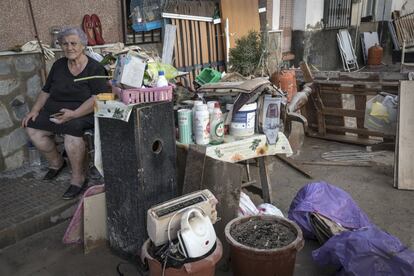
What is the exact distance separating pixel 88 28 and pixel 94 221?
Answer: 269 centimetres

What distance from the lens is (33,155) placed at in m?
4.23

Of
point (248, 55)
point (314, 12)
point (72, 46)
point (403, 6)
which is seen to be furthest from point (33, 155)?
point (403, 6)

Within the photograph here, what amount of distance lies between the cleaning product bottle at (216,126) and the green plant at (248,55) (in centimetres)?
380

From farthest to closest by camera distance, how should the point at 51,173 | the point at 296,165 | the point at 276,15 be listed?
the point at 276,15 < the point at 296,165 < the point at 51,173

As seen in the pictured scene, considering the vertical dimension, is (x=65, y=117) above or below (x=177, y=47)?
below

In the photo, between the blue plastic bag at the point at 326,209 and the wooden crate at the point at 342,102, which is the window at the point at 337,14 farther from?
the blue plastic bag at the point at 326,209

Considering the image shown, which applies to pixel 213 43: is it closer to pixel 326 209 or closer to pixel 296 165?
pixel 296 165

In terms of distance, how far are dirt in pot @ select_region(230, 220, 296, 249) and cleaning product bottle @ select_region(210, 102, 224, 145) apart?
2.15 feet

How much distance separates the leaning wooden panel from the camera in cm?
418

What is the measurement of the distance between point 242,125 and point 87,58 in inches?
66.6

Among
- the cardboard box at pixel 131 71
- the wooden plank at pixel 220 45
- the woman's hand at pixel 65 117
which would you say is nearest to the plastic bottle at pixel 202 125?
the cardboard box at pixel 131 71

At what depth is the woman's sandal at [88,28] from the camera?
4.75 m

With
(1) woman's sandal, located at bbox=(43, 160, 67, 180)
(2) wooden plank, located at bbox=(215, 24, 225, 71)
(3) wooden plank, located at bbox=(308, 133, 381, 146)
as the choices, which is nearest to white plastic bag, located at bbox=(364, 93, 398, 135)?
(3) wooden plank, located at bbox=(308, 133, 381, 146)

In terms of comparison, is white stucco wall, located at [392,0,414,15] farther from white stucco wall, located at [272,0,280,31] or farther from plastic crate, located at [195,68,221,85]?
plastic crate, located at [195,68,221,85]
